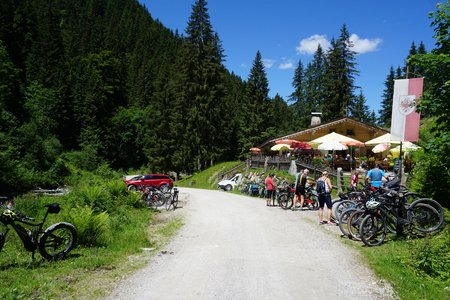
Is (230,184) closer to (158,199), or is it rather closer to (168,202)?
(168,202)

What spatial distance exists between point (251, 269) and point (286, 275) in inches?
29.7

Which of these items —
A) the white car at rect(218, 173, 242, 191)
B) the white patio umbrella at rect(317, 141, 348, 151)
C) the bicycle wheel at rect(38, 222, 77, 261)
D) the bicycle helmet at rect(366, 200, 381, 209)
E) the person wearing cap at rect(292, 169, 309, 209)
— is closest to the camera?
the bicycle wheel at rect(38, 222, 77, 261)

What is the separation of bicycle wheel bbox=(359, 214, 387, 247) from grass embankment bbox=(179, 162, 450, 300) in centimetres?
20

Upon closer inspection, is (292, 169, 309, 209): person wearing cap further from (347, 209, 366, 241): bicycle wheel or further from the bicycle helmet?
the bicycle helmet

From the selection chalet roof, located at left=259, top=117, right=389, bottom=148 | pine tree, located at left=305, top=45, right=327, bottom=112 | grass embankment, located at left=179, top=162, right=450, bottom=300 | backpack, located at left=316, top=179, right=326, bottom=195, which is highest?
pine tree, located at left=305, top=45, right=327, bottom=112

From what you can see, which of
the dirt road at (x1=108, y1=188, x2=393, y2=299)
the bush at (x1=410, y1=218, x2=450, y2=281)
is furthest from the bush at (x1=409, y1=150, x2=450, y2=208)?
the dirt road at (x1=108, y1=188, x2=393, y2=299)

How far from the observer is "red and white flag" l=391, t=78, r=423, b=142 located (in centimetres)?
1106

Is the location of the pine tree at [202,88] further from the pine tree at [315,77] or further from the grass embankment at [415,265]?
the grass embankment at [415,265]

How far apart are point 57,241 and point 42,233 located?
1.15 ft

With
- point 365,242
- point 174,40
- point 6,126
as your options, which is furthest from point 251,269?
point 174,40

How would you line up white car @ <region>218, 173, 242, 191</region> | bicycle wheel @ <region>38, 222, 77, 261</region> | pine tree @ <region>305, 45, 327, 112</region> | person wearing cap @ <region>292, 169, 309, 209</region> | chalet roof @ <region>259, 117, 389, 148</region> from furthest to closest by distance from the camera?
pine tree @ <region>305, 45, 327, 112</region> < chalet roof @ <region>259, 117, 389, 148</region> < white car @ <region>218, 173, 242, 191</region> < person wearing cap @ <region>292, 169, 309, 209</region> < bicycle wheel @ <region>38, 222, 77, 261</region>

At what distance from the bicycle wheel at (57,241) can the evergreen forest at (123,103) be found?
101 feet

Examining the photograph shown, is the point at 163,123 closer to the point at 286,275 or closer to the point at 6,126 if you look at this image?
the point at 6,126

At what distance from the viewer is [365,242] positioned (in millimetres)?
9211
